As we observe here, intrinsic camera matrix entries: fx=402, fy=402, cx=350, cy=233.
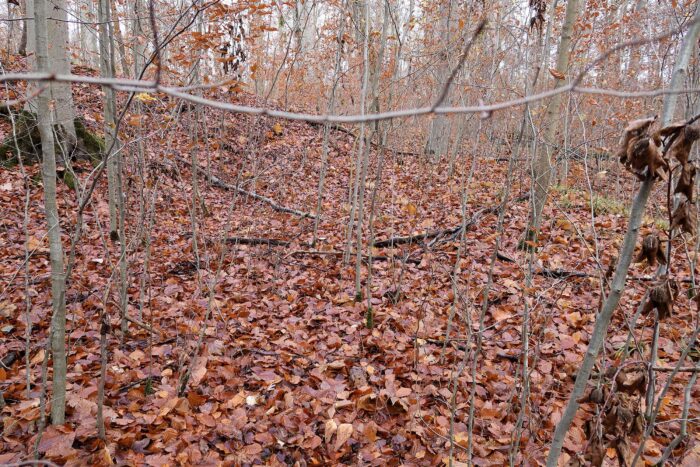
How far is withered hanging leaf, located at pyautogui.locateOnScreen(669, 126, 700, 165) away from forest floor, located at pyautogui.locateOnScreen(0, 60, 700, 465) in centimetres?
94

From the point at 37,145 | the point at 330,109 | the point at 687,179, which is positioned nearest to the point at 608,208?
the point at 330,109

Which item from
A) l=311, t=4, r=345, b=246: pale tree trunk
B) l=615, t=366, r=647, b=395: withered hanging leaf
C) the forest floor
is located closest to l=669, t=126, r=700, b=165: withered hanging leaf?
l=615, t=366, r=647, b=395: withered hanging leaf

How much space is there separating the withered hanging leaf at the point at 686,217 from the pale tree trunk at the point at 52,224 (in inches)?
95.7

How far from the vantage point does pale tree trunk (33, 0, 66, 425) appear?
5.87 ft

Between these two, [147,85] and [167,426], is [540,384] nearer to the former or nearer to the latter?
[167,426]

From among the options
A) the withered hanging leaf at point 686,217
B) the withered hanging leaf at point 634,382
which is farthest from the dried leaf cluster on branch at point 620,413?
the withered hanging leaf at point 686,217

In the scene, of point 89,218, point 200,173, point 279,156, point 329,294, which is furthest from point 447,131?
point 89,218

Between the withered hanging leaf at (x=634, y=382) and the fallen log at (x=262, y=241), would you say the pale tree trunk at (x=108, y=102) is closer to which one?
the fallen log at (x=262, y=241)

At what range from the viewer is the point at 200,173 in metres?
7.54

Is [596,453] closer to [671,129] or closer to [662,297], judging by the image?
[662,297]

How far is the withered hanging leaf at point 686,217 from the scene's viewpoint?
3.88 ft

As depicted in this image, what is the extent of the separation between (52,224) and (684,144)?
98.0 inches

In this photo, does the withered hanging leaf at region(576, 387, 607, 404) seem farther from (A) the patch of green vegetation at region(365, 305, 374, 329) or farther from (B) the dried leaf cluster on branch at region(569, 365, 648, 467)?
(A) the patch of green vegetation at region(365, 305, 374, 329)

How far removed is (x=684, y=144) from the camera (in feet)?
3.50
